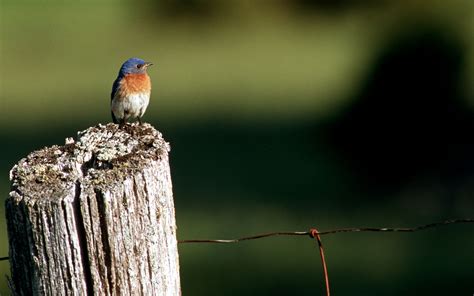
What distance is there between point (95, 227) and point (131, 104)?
397cm

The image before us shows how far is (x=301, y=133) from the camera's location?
53.5 ft

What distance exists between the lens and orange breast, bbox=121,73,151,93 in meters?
6.81

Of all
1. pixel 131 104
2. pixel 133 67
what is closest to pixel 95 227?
pixel 131 104

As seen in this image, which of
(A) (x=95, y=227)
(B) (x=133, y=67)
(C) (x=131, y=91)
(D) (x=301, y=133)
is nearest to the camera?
(A) (x=95, y=227)

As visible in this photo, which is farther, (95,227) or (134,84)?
(134,84)

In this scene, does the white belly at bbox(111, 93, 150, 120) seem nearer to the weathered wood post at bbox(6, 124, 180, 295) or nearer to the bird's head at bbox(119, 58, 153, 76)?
the bird's head at bbox(119, 58, 153, 76)

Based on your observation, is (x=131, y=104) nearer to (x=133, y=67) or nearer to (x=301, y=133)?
(x=133, y=67)

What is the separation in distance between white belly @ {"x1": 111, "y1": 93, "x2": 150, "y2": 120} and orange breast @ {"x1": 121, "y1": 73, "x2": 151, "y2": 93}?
0.12ft

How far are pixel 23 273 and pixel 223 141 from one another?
42.7ft

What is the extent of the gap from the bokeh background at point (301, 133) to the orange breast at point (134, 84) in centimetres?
267

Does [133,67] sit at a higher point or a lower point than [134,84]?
higher

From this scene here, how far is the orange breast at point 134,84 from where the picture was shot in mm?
6812

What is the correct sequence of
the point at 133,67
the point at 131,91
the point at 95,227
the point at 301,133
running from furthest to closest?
the point at 301,133, the point at 133,67, the point at 131,91, the point at 95,227

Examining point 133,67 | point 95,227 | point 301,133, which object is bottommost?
point 95,227
